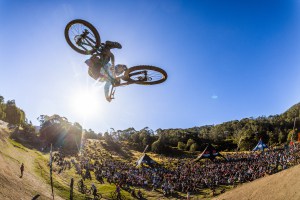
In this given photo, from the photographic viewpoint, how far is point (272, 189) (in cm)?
2456

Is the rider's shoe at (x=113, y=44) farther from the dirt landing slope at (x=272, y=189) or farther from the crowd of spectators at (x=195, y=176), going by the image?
the crowd of spectators at (x=195, y=176)

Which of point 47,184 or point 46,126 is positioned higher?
point 46,126

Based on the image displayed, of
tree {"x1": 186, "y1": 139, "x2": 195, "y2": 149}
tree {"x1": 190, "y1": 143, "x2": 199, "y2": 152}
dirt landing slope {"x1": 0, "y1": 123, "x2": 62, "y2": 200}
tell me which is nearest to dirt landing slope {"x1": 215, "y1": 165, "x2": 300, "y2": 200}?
dirt landing slope {"x1": 0, "y1": 123, "x2": 62, "y2": 200}

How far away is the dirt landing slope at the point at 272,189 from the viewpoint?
896 inches

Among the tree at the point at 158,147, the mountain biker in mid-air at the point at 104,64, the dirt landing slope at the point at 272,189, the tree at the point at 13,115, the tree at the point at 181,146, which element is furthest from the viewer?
the tree at the point at 181,146

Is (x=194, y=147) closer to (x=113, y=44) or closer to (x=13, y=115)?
(x=13, y=115)

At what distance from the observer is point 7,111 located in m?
75.7

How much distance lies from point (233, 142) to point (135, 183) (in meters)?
61.7

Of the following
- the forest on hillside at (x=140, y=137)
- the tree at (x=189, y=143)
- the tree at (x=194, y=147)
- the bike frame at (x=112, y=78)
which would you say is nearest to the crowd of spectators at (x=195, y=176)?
the bike frame at (x=112, y=78)

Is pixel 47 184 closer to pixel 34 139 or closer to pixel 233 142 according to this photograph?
pixel 34 139

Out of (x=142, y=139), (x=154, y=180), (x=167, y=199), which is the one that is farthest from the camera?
(x=142, y=139)

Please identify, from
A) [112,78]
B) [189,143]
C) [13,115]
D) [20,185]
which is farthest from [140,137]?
[112,78]

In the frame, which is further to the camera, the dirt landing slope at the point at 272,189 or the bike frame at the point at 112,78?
the dirt landing slope at the point at 272,189

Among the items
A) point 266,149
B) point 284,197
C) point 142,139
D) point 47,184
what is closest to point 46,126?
point 142,139
